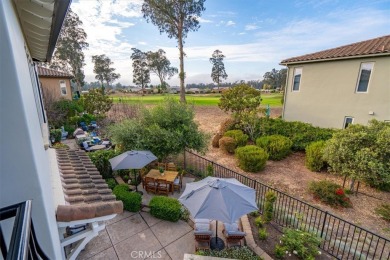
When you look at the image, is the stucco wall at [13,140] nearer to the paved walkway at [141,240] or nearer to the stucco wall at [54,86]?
the paved walkway at [141,240]

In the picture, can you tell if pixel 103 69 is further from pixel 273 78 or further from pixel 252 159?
pixel 252 159

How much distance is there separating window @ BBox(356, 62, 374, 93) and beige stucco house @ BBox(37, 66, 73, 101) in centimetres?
2447

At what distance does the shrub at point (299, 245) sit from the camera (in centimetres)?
490

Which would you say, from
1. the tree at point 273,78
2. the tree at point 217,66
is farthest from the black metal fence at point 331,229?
the tree at point 273,78

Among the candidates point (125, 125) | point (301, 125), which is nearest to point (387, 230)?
point (301, 125)

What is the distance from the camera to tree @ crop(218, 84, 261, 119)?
15594 mm

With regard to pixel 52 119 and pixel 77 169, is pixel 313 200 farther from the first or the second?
pixel 52 119

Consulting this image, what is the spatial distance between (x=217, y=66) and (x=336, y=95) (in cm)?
6933

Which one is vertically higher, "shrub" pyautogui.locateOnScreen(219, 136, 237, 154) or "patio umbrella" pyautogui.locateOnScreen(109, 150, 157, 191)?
"patio umbrella" pyautogui.locateOnScreen(109, 150, 157, 191)

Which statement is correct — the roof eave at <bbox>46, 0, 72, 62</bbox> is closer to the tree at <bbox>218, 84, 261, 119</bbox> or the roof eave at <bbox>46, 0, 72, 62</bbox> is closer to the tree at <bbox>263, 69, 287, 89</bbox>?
the tree at <bbox>218, 84, 261, 119</bbox>

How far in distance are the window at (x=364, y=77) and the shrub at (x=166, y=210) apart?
13.0 metres

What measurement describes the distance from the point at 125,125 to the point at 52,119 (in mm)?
10531

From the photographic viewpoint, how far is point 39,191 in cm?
161

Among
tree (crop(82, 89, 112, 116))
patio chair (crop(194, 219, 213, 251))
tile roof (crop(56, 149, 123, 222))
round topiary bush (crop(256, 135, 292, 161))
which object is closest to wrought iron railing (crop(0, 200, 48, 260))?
tile roof (crop(56, 149, 123, 222))
